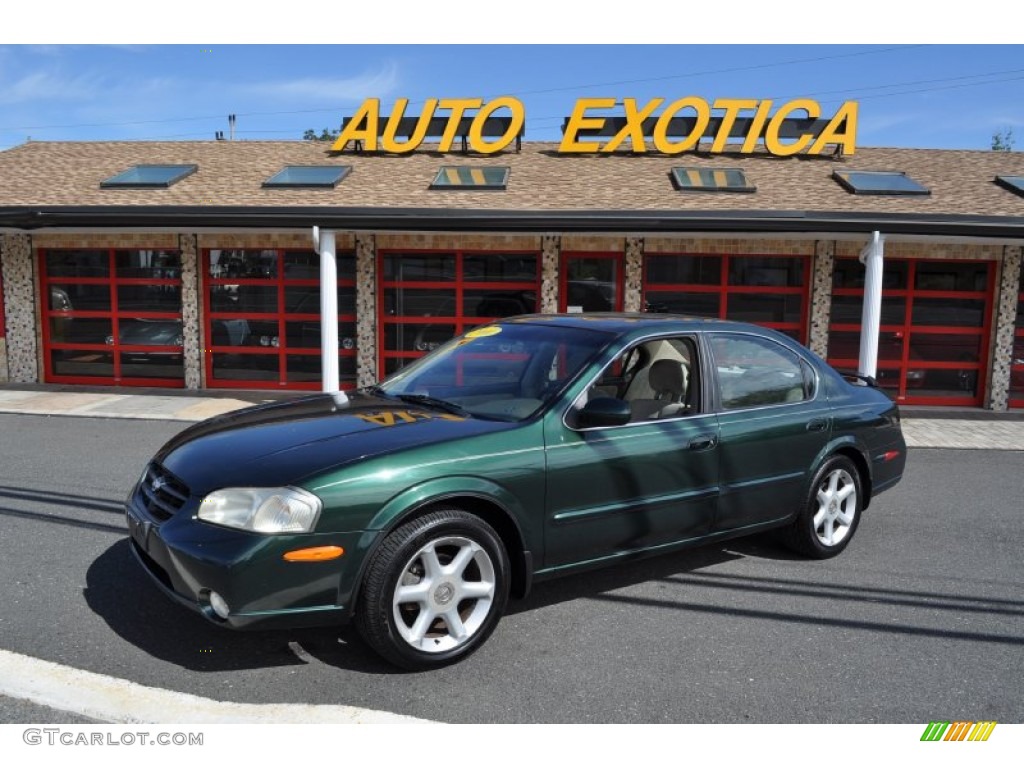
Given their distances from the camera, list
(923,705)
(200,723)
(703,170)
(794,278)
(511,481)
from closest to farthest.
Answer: (200,723)
(923,705)
(511,481)
(794,278)
(703,170)

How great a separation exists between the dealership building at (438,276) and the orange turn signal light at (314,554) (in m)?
8.70

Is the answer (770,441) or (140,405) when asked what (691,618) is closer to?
(770,441)

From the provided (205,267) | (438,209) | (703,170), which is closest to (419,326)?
(438,209)

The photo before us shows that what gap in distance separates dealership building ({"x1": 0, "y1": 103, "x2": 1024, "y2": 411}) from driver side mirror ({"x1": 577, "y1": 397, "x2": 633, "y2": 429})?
25.4 feet

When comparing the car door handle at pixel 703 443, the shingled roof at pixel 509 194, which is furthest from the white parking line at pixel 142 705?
the shingled roof at pixel 509 194

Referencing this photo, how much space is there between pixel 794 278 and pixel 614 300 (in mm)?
2772

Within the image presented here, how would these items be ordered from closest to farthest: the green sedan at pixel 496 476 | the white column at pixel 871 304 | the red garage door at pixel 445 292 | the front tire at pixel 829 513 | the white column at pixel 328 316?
1. the green sedan at pixel 496 476
2. the front tire at pixel 829 513
3. the white column at pixel 871 304
4. the white column at pixel 328 316
5. the red garage door at pixel 445 292

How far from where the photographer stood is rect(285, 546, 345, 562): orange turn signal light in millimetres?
3314

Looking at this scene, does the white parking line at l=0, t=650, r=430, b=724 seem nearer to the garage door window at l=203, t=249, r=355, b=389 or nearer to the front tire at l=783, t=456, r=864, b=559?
the front tire at l=783, t=456, r=864, b=559

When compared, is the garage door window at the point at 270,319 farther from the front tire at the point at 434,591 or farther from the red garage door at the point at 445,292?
the front tire at the point at 434,591

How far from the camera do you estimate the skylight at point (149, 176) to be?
13.1 metres

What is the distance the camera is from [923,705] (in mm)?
3391

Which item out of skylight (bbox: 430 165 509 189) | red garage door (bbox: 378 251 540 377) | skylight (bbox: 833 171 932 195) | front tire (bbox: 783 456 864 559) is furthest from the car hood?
skylight (bbox: 833 171 932 195)

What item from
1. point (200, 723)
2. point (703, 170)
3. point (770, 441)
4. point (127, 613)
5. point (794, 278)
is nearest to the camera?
point (200, 723)
